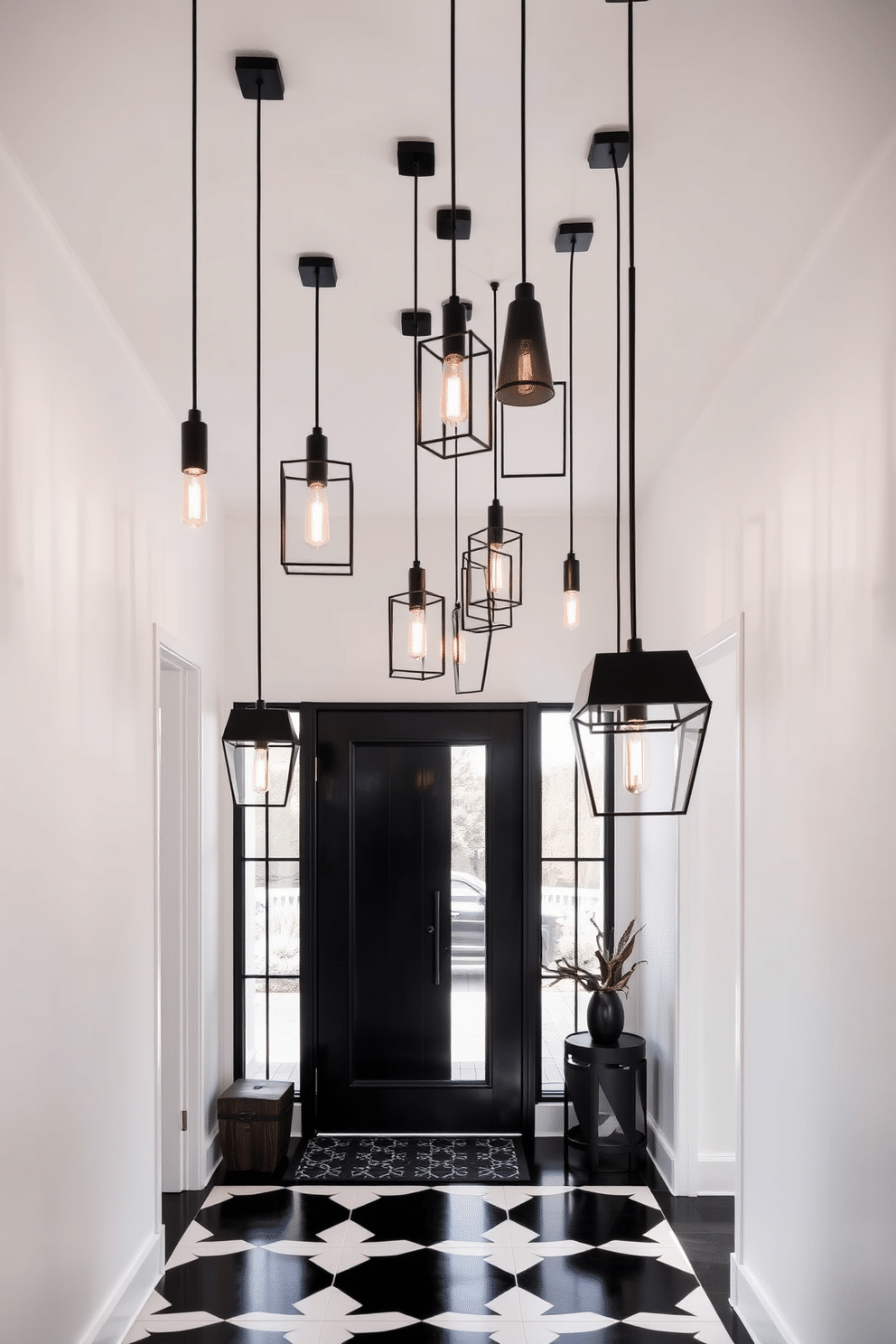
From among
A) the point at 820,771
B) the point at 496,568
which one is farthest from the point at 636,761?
the point at 496,568

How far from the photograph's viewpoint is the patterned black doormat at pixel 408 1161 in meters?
4.78

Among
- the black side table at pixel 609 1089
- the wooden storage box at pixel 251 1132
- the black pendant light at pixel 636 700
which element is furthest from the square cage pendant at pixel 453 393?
the wooden storage box at pixel 251 1132

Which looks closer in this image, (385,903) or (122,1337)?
(122,1337)

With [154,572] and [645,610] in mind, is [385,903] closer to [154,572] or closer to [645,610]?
[645,610]

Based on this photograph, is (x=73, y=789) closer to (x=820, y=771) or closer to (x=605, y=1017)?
(x=820, y=771)

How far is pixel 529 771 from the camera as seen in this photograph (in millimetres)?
5547

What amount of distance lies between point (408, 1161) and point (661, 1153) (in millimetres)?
1133

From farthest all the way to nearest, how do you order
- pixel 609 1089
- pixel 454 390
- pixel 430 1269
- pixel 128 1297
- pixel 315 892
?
pixel 315 892 < pixel 609 1089 < pixel 430 1269 < pixel 128 1297 < pixel 454 390

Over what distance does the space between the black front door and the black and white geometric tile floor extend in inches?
30.1

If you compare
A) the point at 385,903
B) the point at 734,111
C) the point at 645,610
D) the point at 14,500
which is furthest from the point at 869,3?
the point at 385,903

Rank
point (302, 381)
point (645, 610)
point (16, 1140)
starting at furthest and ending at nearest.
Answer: point (645, 610), point (302, 381), point (16, 1140)

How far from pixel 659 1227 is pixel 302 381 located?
11.2 ft

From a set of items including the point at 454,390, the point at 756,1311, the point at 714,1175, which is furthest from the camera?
the point at 714,1175

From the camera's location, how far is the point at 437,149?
7.97 ft
